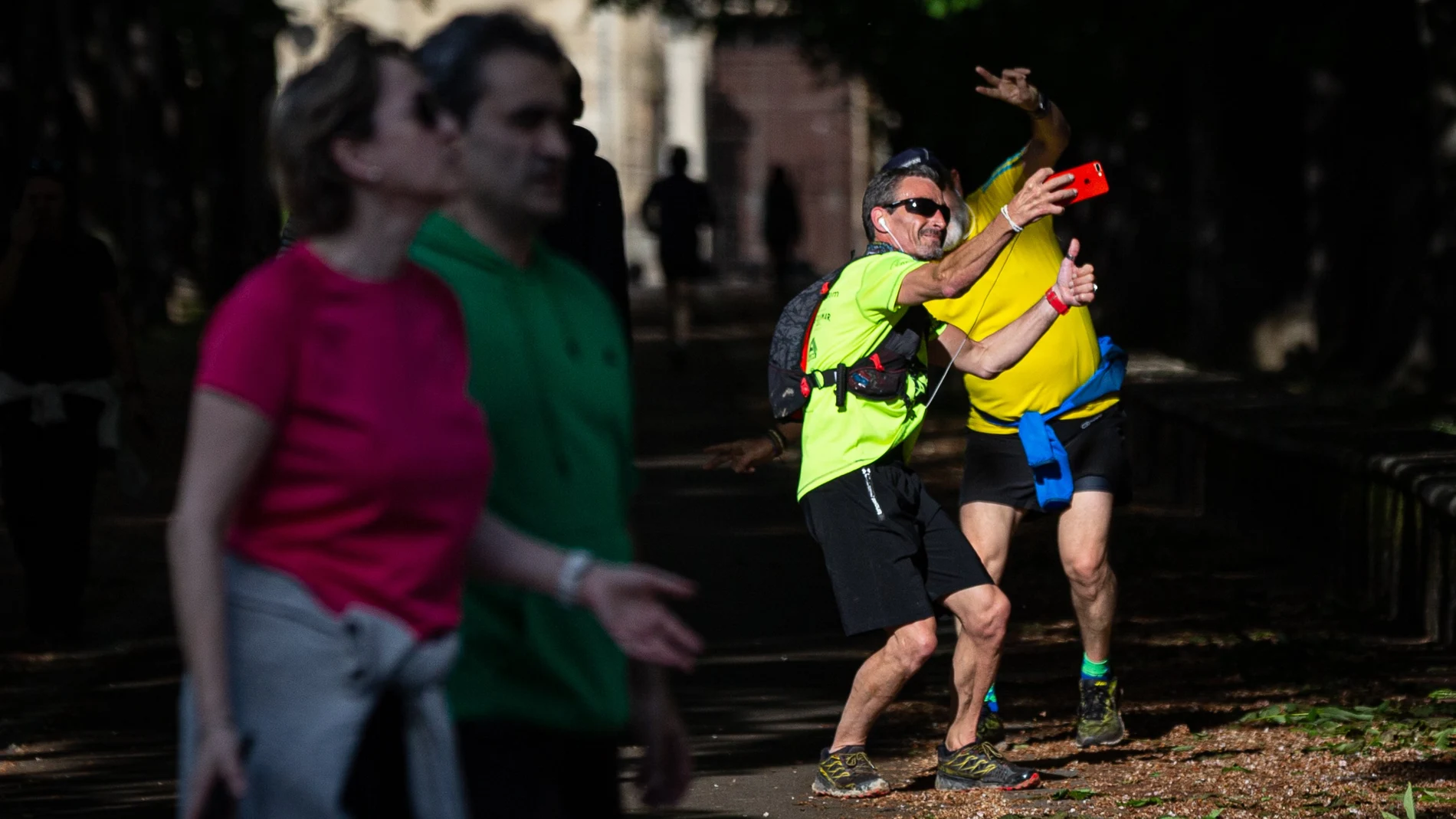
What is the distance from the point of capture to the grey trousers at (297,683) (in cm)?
326

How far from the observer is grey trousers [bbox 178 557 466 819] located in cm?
326

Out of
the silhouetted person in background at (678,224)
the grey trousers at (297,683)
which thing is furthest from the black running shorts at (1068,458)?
the silhouetted person in background at (678,224)

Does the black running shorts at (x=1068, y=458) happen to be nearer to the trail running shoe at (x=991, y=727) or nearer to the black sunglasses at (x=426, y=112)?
Result: the trail running shoe at (x=991, y=727)

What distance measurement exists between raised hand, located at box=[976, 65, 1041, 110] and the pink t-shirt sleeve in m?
4.18

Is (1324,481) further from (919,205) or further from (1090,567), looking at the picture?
(919,205)

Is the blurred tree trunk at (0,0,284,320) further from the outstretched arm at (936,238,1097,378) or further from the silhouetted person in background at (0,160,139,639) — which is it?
the outstretched arm at (936,238,1097,378)

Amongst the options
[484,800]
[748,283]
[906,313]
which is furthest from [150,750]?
[748,283]

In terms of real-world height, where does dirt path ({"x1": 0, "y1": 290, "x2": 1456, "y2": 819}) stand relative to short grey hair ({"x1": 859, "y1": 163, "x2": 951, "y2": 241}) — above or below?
below

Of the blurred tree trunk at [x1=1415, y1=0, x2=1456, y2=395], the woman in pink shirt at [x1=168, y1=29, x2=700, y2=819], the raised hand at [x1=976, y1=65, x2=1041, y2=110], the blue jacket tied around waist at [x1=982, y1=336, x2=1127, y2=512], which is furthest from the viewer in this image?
the blurred tree trunk at [x1=1415, y1=0, x2=1456, y2=395]

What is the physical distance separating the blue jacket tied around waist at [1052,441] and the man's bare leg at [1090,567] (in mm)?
76

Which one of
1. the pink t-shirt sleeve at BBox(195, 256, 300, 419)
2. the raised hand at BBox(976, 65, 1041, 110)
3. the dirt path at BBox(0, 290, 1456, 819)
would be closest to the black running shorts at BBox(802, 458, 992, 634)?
the dirt path at BBox(0, 290, 1456, 819)

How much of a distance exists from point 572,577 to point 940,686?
19.3 feet

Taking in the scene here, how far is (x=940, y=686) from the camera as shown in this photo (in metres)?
9.21

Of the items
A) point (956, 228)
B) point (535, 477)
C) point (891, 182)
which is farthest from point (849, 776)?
point (535, 477)
